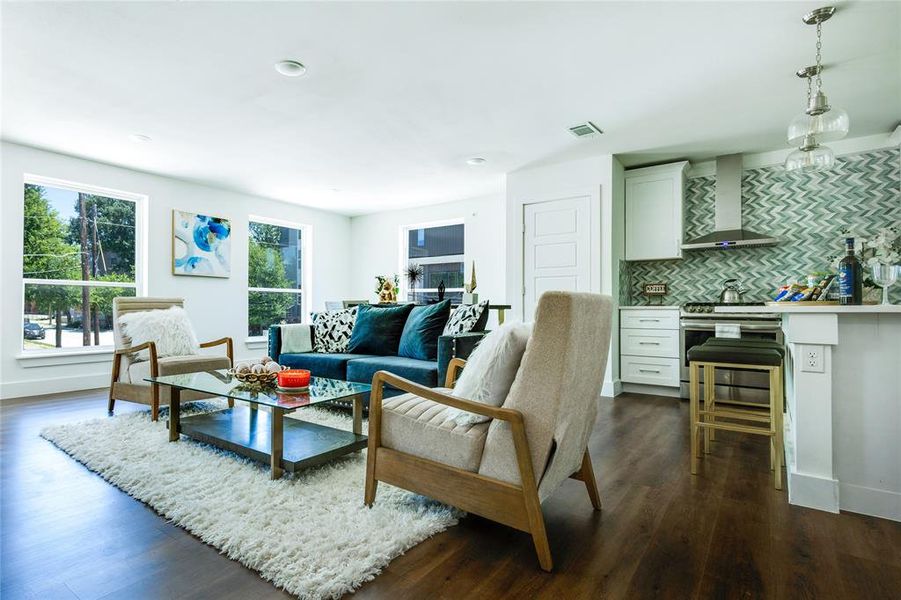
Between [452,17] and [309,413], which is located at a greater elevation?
[452,17]

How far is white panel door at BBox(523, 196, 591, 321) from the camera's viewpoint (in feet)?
15.9

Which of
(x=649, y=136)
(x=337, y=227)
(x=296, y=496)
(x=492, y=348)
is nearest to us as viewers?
(x=492, y=348)

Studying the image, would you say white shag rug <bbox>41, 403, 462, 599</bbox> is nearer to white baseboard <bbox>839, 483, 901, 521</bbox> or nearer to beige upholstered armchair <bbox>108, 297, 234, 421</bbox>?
beige upholstered armchair <bbox>108, 297, 234, 421</bbox>

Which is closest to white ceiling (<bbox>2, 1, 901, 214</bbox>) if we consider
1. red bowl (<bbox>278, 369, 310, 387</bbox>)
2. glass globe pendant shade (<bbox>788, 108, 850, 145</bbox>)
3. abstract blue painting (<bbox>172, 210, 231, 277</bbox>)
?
glass globe pendant shade (<bbox>788, 108, 850, 145</bbox>)

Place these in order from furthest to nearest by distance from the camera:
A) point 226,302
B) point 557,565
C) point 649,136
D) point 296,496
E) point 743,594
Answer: point 226,302 < point 649,136 < point 296,496 < point 557,565 < point 743,594

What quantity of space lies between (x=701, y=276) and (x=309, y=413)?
4.25 meters

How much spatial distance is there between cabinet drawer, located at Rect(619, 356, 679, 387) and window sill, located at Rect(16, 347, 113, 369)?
5.71 m

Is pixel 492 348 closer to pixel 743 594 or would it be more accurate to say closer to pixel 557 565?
pixel 557 565

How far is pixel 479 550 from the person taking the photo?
1.67m

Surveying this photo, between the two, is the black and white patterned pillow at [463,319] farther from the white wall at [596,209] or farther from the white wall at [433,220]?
the white wall at [433,220]

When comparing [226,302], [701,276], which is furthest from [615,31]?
[226,302]

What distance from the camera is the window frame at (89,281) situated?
4480mm

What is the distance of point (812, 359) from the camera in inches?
80.8

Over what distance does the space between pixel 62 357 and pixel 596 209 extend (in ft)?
19.0
